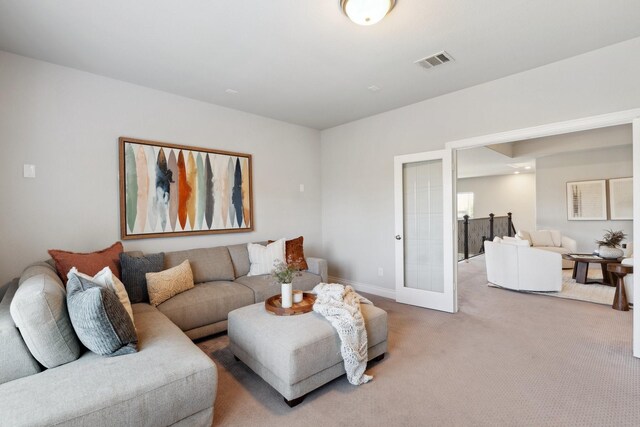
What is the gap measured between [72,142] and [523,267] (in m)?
5.85

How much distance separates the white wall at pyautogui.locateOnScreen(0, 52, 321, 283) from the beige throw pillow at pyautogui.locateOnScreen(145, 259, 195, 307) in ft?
2.09

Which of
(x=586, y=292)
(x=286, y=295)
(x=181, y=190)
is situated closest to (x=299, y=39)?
(x=286, y=295)

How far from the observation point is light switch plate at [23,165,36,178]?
106 inches

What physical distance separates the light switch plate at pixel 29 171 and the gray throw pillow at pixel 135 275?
3.38 ft

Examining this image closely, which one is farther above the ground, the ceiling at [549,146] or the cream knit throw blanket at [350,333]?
the ceiling at [549,146]

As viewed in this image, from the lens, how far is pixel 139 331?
81.2 inches

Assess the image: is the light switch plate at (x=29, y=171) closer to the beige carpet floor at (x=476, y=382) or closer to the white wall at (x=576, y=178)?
the beige carpet floor at (x=476, y=382)

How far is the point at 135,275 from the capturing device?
2.83m

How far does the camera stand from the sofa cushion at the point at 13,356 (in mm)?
1499

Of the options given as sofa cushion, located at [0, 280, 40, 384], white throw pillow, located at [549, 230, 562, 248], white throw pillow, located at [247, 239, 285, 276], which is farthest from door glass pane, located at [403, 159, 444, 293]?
white throw pillow, located at [549, 230, 562, 248]

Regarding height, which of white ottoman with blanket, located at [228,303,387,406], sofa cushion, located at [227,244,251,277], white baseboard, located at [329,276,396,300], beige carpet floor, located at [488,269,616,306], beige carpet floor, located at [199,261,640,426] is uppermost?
sofa cushion, located at [227,244,251,277]

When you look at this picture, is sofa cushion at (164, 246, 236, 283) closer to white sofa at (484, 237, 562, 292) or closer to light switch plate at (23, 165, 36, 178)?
light switch plate at (23, 165, 36, 178)

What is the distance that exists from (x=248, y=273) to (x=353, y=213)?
74.6 inches

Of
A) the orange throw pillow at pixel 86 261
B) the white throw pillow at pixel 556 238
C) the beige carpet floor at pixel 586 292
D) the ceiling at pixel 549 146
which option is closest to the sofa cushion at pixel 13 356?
the orange throw pillow at pixel 86 261
